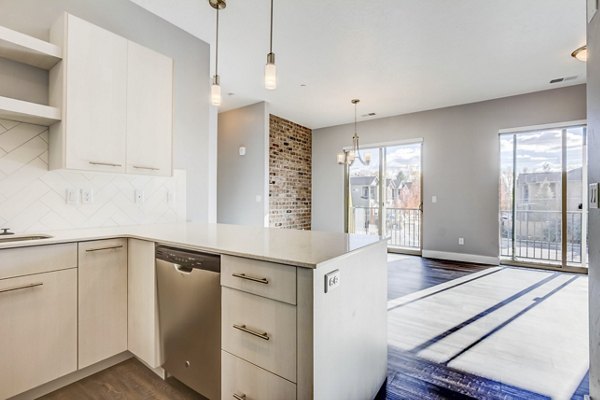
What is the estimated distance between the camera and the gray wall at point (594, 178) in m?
1.38

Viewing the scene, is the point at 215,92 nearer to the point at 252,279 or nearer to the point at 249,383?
the point at 252,279

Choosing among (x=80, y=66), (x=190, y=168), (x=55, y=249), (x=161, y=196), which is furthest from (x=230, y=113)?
(x=55, y=249)

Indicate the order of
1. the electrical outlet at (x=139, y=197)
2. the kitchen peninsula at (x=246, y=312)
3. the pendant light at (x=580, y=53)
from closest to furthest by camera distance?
the kitchen peninsula at (x=246, y=312) → the electrical outlet at (x=139, y=197) → the pendant light at (x=580, y=53)

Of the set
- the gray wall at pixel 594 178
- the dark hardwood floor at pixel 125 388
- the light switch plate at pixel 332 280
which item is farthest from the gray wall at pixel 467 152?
the dark hardwood floor at pixel 125 388

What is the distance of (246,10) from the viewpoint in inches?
101

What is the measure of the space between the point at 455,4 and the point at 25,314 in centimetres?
374

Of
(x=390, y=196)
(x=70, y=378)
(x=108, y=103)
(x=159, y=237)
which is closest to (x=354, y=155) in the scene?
(x=390, y=196)

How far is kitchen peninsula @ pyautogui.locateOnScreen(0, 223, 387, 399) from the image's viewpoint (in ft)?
3.65

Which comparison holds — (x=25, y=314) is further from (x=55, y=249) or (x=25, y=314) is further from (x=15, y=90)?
(x=15, y=90)

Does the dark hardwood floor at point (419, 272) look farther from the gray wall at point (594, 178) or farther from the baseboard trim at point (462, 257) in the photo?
the gray wall at point (594, 178)

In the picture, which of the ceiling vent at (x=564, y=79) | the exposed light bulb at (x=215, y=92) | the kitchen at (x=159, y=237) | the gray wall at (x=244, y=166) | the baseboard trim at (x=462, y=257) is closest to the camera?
the kitchen at (x=159, y=237)

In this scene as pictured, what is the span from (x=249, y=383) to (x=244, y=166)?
174 inches

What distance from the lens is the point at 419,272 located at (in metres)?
4.36

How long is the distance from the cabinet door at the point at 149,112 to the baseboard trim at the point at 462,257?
4861 mm
